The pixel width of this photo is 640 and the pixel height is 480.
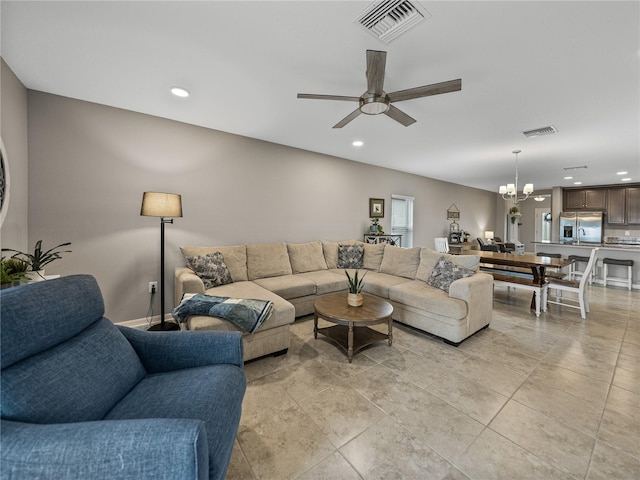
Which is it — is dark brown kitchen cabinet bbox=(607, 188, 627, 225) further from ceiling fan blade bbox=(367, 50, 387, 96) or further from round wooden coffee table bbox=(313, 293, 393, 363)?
ceiling fan blade bbox=(367, 50, 387, 96)

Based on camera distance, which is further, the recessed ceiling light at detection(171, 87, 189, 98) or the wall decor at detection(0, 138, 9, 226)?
the recessed ceiling light at detection(171, 87, 189, 98)

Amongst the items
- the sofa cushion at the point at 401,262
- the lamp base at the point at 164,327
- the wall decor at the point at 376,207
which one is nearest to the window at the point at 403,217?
the wall decor at the point at 376,207

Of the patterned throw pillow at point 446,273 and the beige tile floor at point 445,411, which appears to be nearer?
the beige tile floor at point 445,411

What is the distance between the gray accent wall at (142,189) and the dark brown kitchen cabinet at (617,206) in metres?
8.36

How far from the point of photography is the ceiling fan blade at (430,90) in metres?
1.79

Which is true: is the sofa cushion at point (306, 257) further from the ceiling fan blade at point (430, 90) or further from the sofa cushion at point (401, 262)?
the ceiling fan blade at point (430, 90)

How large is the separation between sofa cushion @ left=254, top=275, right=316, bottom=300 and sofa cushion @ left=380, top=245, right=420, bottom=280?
132 centimetres

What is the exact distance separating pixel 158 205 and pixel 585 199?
11.0m

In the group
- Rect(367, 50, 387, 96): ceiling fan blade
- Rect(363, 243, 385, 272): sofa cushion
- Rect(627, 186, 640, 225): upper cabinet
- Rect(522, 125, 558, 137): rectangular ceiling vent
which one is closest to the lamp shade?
Rect(367, 50, 387, 96): ceiling fan blade

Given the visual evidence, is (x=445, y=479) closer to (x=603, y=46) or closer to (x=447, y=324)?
(x=447, y=324)

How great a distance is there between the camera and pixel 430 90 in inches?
73.6

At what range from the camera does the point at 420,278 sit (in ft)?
11.7

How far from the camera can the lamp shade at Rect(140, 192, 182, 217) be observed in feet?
8.98

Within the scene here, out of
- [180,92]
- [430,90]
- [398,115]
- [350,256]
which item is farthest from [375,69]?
[350,256]
